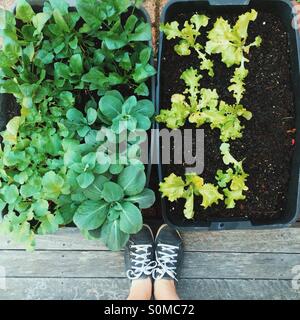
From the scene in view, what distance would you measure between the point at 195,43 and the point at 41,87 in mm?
404

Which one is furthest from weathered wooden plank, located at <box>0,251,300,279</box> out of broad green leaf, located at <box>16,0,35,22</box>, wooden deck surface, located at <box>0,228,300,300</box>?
broad green leaf, located at <box>16,0,35,22</box>

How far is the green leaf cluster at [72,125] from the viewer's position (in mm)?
1008

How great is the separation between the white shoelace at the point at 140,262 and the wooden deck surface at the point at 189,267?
53mm

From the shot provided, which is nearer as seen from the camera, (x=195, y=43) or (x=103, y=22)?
(x=103, y=22)

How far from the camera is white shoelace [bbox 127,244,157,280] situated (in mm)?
1357

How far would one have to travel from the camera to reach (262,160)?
118cm

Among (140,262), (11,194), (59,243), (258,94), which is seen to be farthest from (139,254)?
(258,94)

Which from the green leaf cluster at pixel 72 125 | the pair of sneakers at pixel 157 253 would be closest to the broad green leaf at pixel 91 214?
the green leaf cluster at pixel 72 125

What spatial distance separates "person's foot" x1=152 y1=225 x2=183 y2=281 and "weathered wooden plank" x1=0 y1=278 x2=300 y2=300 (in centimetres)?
7

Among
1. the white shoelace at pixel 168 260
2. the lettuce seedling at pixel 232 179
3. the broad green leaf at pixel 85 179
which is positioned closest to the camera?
the broad green leaf at pixel 85 179

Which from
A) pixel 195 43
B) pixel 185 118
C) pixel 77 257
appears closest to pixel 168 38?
pixel 195 43

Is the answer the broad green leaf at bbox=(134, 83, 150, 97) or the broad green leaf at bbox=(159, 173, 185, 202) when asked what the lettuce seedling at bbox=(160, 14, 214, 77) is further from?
the broad green leaf at bbox=(159, 173, 185, 202)

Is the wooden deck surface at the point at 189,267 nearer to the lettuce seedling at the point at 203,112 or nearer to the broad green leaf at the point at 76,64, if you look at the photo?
the lettuce seedling at the point at 203,112
